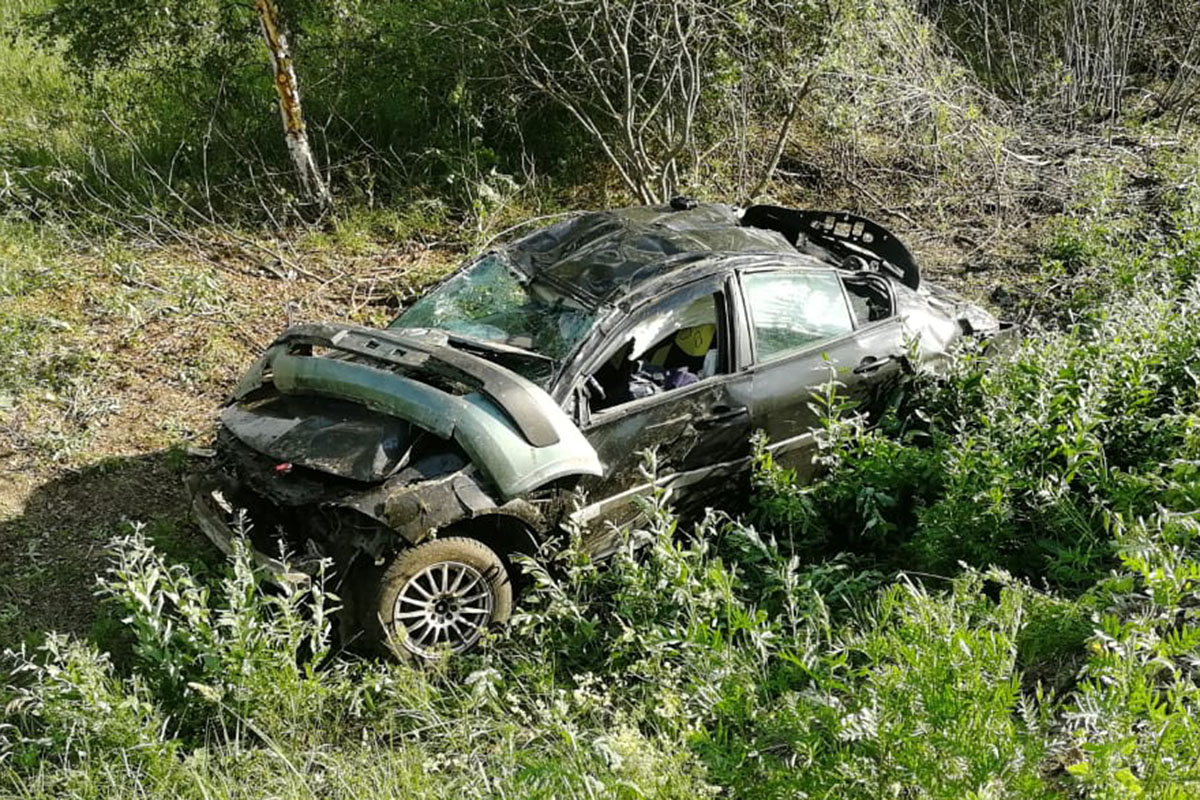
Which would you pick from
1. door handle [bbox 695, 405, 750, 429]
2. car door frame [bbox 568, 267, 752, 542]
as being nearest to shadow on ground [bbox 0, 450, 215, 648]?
car door frame [bbox 568, 267, 752, 542]

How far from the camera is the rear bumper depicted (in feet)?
12.8

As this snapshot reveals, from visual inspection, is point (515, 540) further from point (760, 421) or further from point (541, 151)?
point (541, 151)

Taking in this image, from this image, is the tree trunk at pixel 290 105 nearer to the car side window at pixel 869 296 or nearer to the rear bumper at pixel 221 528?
the rear bumper at pixel 221 528

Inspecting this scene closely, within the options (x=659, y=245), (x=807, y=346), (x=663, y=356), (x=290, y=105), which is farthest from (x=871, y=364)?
(x=290, y=105)

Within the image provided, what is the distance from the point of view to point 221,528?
4.33 m

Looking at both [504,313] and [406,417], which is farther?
[504,313]

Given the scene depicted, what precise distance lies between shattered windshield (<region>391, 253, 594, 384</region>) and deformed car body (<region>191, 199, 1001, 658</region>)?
0.04 ft

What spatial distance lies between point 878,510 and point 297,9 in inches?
256

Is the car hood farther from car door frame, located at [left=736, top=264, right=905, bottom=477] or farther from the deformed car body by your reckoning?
car door frame, located at [left=736, top=264, right=905, bottom=477]

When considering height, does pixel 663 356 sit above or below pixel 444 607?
above

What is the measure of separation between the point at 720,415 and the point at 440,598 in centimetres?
161

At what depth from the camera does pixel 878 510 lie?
480 centimetres

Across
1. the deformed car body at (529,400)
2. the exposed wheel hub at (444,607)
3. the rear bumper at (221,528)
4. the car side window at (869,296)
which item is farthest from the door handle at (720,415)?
the rear bumper at (221,528)

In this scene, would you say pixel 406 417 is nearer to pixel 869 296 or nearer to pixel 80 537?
pixel 80 537
